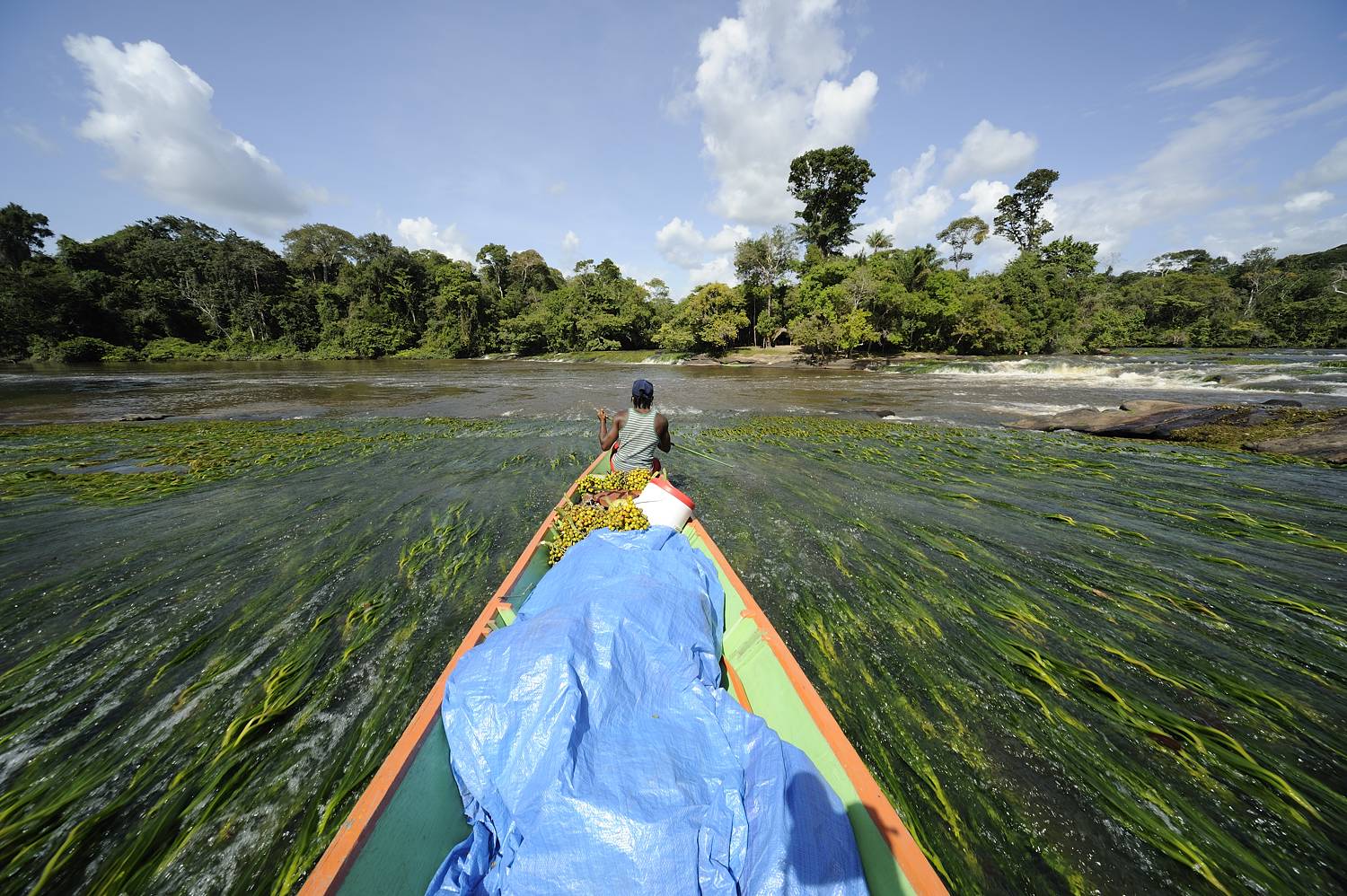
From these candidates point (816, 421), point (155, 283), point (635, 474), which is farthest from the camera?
point (155, 283)

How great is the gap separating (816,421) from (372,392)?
25.2 m

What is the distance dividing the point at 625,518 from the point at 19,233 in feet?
310

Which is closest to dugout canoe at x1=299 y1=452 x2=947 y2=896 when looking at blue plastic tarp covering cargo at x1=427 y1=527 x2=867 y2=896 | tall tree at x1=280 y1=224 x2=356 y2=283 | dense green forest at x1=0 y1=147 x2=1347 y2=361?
blue plastic tarp covering cargo at x1=427 y1=527 x2=867 y2=896

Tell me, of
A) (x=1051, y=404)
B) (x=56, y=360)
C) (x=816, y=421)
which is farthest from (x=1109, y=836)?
(x=56, y=360)

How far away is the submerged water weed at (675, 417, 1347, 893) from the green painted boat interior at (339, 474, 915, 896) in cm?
96

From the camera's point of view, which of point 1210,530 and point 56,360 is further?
point 56,360

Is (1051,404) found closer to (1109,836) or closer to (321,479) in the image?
(1109,836)

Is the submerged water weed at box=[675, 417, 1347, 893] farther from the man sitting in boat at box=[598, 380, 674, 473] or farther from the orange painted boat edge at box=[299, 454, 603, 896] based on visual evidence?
the orange painted boat edge at box=[299, 454, 603, 896]

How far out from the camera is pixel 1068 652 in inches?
177

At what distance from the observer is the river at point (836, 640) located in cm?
287

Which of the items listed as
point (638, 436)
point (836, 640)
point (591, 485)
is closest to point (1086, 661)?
point (836, 640)

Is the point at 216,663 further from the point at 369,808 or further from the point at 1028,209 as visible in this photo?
the point at 1028,209

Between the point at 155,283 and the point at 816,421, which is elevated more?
the point at 155,283

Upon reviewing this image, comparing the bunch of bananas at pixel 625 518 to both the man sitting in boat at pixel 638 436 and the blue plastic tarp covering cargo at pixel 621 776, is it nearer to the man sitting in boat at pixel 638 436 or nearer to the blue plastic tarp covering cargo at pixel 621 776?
the man sitting in boat at pixel 638 436
